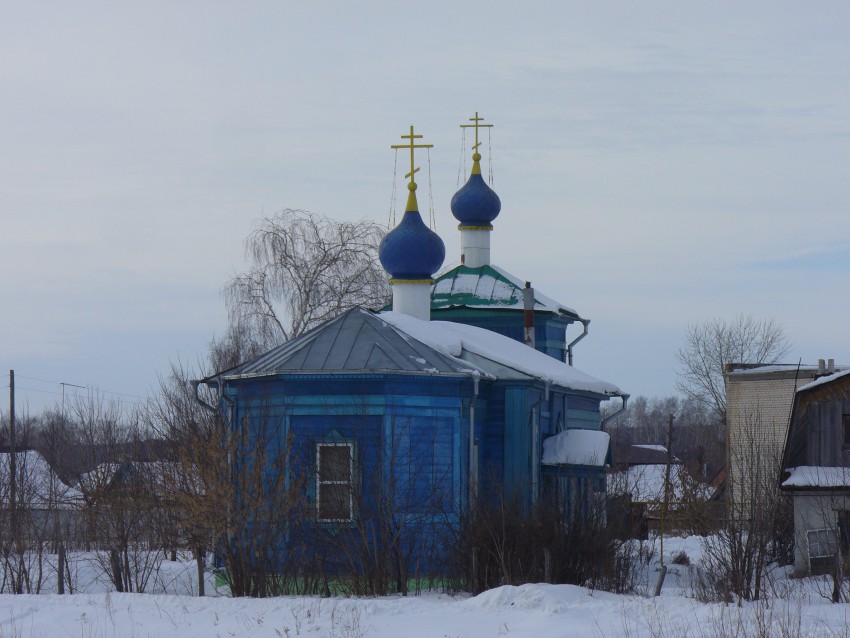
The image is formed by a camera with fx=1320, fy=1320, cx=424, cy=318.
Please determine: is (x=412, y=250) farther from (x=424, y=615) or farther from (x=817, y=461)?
(x=424, y=615)

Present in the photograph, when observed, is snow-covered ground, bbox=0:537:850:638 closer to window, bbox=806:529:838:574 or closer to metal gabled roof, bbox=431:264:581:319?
window, bbox=806:529:838:574

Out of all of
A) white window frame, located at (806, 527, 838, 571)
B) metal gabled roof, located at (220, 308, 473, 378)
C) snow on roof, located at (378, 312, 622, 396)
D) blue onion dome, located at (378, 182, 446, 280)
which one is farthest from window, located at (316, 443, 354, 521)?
white window frame, located at (806, 527, 838, 571)

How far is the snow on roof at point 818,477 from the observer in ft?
68.0

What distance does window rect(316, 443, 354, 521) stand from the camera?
16328 millimetres

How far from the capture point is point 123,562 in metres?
17.1

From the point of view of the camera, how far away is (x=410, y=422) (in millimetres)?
17016

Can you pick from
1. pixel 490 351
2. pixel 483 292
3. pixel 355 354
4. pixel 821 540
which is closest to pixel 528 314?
pixel 483 292

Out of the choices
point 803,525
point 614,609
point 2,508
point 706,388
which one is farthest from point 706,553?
point 706,388

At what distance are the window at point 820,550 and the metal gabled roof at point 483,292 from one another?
6415 millimetres

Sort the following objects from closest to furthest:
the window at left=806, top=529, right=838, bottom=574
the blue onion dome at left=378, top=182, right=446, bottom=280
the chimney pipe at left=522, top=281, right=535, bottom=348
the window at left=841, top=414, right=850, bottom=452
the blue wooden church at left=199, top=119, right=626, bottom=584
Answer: the blue wooden church at left=199, top=119, right=626, bottom=584, the window at left=806, top=529, right=838, bottom=574, the blue onion dome at left=378, top=182, right=446, bottom=280, the window at left=841, top=414, right=850, bottom=452, the chimney pipe at left=522, top=281, right=535, bottom=348

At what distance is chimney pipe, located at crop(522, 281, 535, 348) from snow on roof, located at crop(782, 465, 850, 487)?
509 cm

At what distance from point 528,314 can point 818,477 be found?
18.9 feet

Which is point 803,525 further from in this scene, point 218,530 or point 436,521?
point 218,530

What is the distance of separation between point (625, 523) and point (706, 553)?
1181 millimetres
